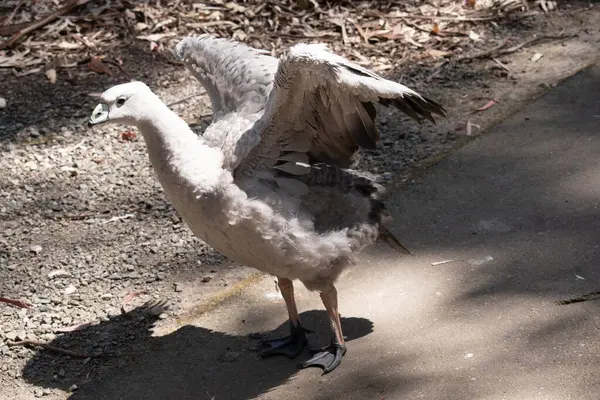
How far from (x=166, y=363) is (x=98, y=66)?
10.2ft

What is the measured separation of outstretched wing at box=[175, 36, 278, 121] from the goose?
0.17m

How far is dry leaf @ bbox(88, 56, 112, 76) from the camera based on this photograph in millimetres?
6801

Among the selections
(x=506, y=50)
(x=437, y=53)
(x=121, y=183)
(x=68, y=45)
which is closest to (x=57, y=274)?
(x=121, y=183)

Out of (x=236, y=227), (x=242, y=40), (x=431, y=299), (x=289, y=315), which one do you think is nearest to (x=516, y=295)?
(x=431, y=299)

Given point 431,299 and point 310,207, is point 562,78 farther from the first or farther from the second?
point 310,207

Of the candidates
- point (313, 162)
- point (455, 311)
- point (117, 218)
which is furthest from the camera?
point (117, 218)

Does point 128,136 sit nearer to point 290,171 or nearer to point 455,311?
point 290,171

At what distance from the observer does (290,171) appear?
414 cm

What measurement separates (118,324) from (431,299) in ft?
5.23

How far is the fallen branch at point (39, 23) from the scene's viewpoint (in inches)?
276

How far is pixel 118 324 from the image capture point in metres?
4.74

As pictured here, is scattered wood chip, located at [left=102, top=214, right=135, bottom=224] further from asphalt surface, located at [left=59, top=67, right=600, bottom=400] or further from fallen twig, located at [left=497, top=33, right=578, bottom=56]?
fallen twig, located at [left=497, top=33, right=578, bottom=56]

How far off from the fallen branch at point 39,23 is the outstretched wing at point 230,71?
258cm

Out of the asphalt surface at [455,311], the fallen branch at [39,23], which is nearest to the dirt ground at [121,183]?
the asphalt surface at [455,311]
